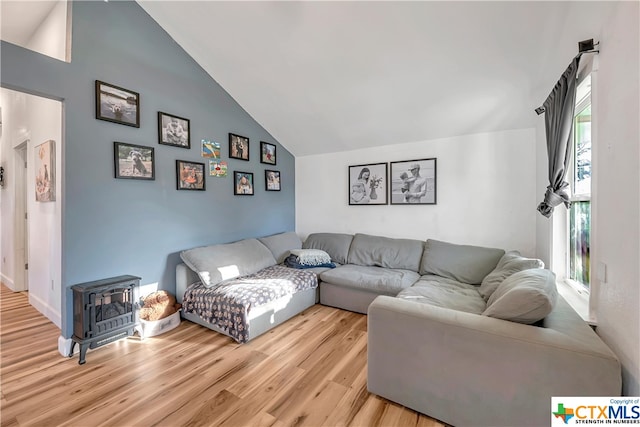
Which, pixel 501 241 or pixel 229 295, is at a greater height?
pixel 501 241

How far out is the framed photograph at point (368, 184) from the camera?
12.4 ft

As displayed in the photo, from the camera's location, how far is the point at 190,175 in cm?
299

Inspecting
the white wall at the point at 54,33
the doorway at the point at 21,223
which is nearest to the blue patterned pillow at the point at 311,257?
the white wall at the point at 54,33

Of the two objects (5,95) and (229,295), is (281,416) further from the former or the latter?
(5,95)

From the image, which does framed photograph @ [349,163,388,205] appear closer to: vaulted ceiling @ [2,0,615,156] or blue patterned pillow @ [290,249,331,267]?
vaulted ceiling @ [2,0,615,156]

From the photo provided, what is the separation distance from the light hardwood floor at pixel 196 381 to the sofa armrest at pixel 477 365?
0.19m

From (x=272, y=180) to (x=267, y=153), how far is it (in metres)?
0.42

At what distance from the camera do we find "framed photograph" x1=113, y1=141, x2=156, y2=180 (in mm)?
2412

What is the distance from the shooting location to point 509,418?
1259 millimetres

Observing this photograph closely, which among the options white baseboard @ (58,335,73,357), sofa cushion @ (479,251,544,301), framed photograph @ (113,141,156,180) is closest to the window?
sofa cushion @ (479,251,544,301)

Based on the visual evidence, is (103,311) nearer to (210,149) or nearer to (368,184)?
(210,149)

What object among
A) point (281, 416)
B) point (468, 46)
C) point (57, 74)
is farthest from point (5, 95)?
point (468, 46)

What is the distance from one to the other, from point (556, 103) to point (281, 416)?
9.30ft

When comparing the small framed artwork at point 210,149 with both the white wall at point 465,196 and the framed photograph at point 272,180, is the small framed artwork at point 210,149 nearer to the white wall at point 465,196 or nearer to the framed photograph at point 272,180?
the framed photograph at point 272,180
